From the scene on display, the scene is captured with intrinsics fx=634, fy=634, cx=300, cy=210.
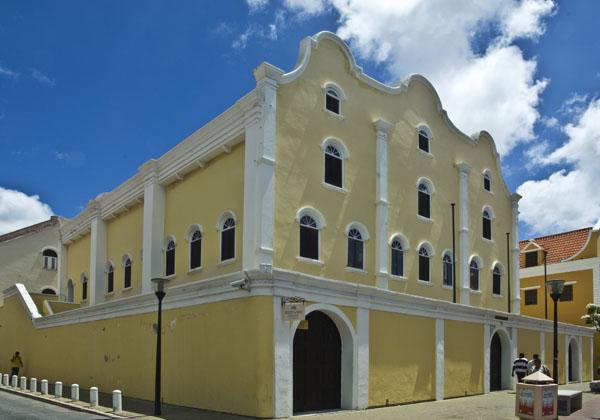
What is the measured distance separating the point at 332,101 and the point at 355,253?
4.97 metres

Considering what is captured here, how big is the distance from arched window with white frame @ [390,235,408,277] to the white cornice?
6711 mm

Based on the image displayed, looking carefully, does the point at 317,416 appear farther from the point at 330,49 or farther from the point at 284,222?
the point at 330,49

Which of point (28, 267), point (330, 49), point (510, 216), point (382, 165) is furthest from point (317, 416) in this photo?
point (28, 267)

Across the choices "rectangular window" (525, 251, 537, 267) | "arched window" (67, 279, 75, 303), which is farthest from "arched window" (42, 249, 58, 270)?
"rectangular window" (525, 251, 537, 267)

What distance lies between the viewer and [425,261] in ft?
77.5

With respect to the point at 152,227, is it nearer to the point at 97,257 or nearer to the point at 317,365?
the point at 97,257

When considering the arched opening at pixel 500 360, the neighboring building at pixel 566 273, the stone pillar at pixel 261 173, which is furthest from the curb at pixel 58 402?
the neighboring building at pixel 566 273

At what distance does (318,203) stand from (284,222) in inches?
64.3

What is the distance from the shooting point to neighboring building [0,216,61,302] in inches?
1587

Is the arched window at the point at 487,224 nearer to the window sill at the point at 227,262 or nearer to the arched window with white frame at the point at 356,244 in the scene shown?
the arched window with white frame at the point at 356,244

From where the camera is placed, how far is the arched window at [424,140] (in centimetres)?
2427

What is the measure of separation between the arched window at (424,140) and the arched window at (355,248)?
547cm

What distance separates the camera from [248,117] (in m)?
18.6

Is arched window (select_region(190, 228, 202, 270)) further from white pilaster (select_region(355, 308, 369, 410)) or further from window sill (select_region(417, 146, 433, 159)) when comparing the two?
window sill (select_region(417, 146, 433, 159))
